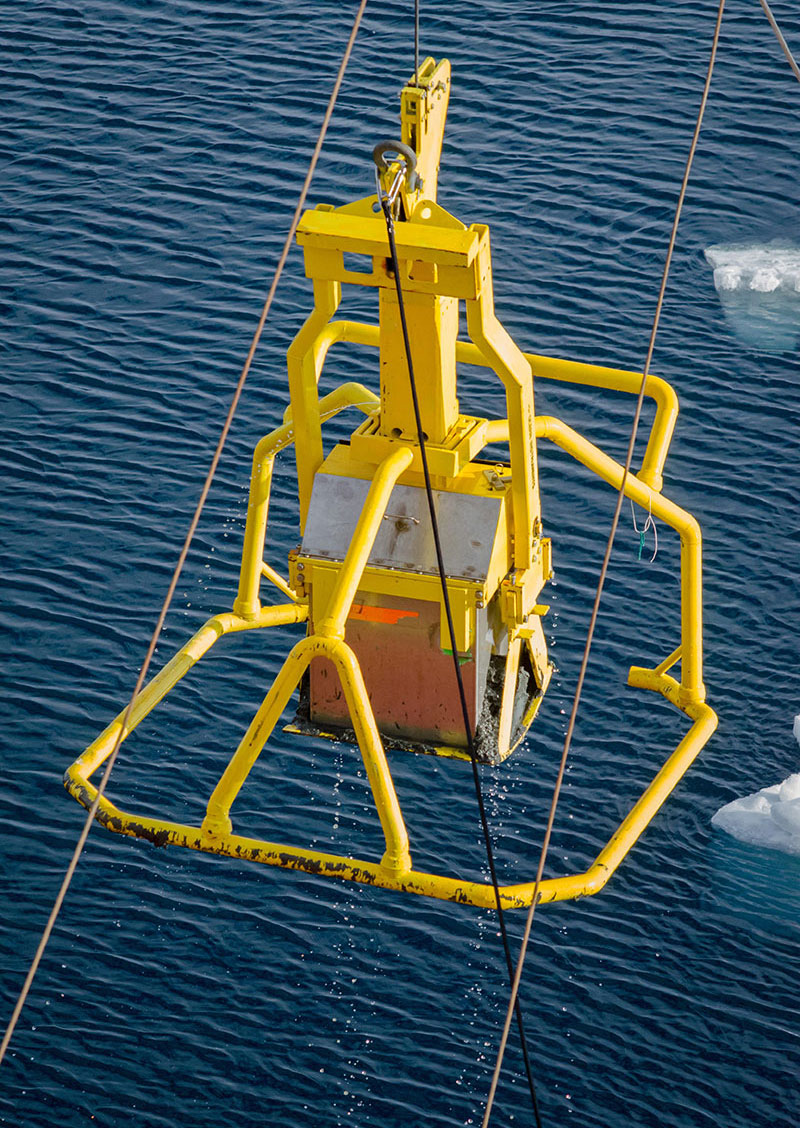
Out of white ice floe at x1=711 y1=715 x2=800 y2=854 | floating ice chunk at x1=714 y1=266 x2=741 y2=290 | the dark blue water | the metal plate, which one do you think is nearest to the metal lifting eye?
the metal plate

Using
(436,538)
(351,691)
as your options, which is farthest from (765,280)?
(351,691)

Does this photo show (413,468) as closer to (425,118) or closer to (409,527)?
(409,527)

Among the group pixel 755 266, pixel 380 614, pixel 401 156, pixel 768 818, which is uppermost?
pixel 755 266

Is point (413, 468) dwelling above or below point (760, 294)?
below

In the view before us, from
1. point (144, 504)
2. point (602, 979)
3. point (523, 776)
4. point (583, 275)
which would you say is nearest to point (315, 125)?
point (583, 275)

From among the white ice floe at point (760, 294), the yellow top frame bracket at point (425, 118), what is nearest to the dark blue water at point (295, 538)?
the white ice floe at point (760, 294)
